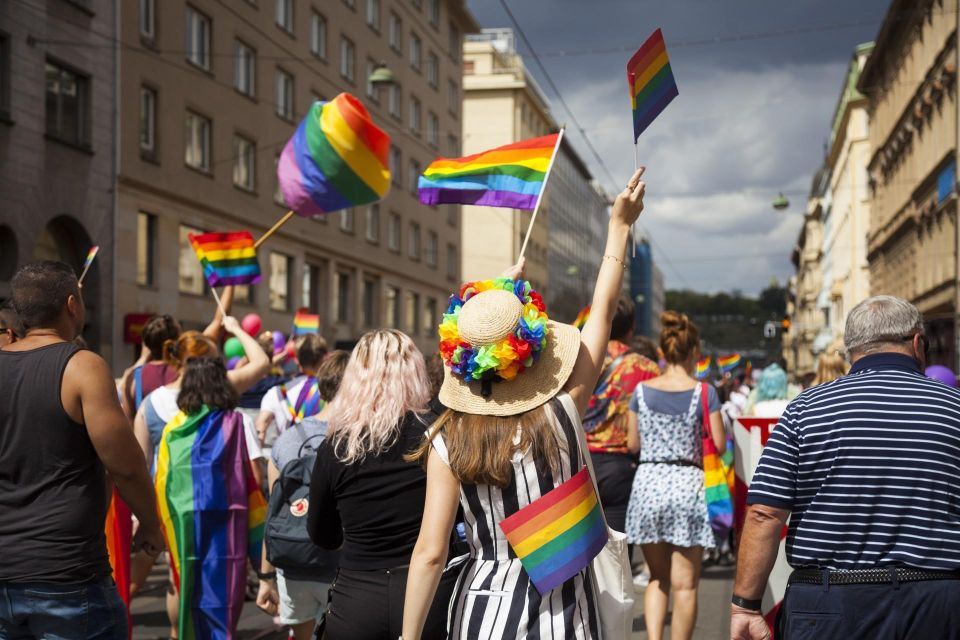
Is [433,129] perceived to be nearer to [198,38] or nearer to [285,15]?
[285,15]

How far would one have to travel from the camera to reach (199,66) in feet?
85.5

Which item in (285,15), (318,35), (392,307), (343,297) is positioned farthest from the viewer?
(392,307)

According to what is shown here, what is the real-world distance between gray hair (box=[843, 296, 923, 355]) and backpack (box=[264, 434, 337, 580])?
2.46 meters

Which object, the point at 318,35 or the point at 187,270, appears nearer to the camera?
the point at 187,270

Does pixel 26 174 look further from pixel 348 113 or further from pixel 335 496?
pixel 335 496

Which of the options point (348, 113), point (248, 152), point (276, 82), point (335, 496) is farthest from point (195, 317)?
point (335, 496)

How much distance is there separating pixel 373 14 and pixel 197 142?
591 inches

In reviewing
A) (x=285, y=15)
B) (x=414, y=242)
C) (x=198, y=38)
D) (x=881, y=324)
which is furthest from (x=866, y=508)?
(x=414, y=242)

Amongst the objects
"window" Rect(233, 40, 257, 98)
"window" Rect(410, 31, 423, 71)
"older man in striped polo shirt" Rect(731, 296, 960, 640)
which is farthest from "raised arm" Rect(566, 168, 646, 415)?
"window" Rect(410, 31, 423, 71)

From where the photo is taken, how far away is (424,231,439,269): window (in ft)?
151

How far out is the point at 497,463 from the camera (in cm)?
319

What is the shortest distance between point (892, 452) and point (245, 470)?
3858 mm

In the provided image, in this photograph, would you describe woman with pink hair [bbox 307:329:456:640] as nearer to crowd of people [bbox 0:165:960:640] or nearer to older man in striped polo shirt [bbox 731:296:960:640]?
crowd of people [bbox 0:165:960:640]

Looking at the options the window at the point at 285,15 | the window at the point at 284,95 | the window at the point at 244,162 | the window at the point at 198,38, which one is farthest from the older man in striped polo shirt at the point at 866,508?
the window at the point at 285,15
